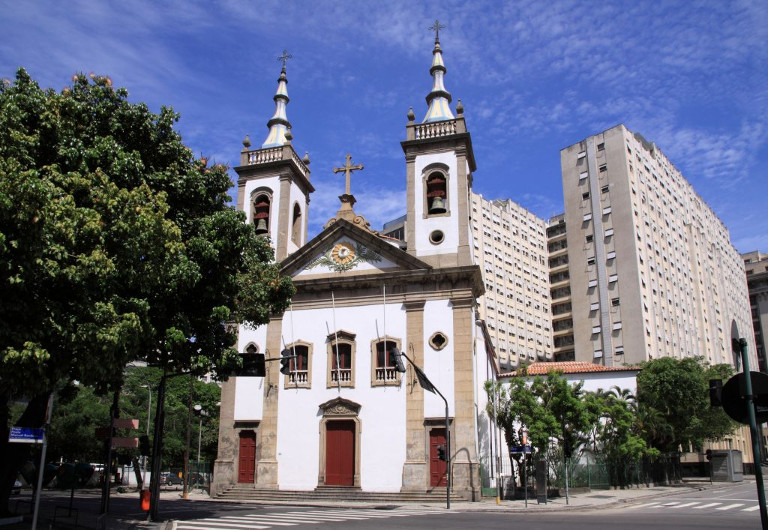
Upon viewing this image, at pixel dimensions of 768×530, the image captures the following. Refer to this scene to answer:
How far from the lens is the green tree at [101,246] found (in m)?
12.0

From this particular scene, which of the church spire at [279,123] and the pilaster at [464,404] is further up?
the church spire at [279,123]

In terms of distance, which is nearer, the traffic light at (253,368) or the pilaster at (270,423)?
the traffic light at (253,368)

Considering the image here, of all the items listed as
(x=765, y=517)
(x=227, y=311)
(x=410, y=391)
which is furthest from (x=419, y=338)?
(x=765, y=517)

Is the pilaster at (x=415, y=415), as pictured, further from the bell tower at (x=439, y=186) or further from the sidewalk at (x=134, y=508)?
the bell tower at (x=439, y=186)

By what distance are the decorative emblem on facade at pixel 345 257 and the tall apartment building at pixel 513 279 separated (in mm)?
57722

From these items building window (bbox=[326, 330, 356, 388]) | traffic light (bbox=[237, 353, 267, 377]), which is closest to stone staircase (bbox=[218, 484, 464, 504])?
building window (bbox=[326, 330, 356, 388])

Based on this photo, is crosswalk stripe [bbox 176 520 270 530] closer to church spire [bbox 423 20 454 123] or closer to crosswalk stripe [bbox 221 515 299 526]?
crosswalk stripe [bbox 221 515 299 526]

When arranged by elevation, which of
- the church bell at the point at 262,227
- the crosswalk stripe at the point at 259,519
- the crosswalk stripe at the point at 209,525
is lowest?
the crosswalk stripe at the point at 259,519

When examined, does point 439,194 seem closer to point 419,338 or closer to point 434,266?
point 434,266

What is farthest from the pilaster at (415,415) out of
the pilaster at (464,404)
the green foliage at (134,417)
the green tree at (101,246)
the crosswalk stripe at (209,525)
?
the green foliage at (134,417)

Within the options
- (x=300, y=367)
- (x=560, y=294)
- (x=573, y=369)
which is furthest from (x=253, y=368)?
(x=560, y=294)

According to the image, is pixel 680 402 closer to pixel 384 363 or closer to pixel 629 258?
pixel 384 363

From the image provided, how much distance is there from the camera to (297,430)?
30125 millimetres

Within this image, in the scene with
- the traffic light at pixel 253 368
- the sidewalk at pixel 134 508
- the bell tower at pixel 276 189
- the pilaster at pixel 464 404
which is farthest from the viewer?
the bell tower at pixel 276 189
